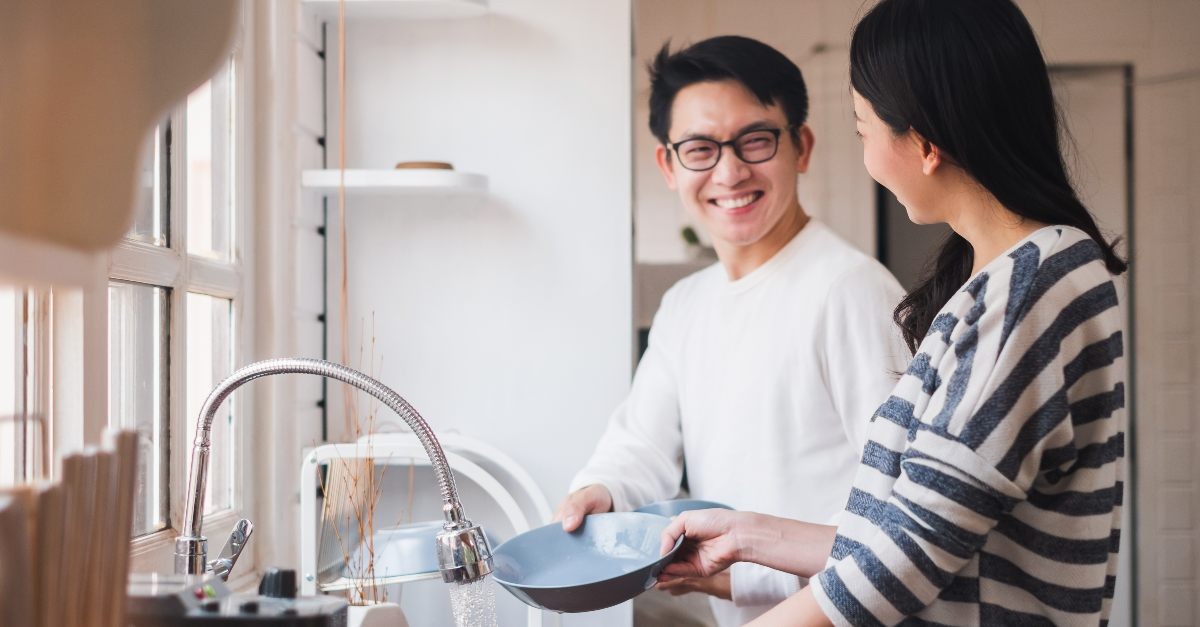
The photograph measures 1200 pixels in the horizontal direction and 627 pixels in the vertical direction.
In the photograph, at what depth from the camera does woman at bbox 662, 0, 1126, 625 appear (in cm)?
89

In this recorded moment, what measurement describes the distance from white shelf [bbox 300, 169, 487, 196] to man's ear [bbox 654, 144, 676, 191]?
1.16 ft

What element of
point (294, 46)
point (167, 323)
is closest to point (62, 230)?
point (167, 323)

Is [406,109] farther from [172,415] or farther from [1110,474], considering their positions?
[1110,474]

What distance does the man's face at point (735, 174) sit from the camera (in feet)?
6.23

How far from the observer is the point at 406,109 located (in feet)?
7.14

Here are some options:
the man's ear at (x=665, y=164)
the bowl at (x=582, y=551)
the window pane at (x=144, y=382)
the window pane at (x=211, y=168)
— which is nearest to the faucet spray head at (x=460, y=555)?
the bowl at (x=582, y=551)

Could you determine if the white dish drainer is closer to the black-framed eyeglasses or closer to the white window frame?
the white window frame

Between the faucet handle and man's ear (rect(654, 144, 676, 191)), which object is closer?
the faucet handle

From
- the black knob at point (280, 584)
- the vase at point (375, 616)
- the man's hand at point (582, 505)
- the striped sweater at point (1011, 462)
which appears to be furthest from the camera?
the man's hand at point (582, 505)

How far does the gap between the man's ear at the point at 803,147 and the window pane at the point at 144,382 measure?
3.88 ft

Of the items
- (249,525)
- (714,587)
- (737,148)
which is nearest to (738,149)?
(737,148)

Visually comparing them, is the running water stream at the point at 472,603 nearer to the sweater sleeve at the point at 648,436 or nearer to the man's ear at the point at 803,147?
the sweater sleeve at the point at 648,436

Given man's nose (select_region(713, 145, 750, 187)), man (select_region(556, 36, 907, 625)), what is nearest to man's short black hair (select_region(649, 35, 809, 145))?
man (select_region(556, 36, 907, 625))

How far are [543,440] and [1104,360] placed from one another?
4.50 ft
